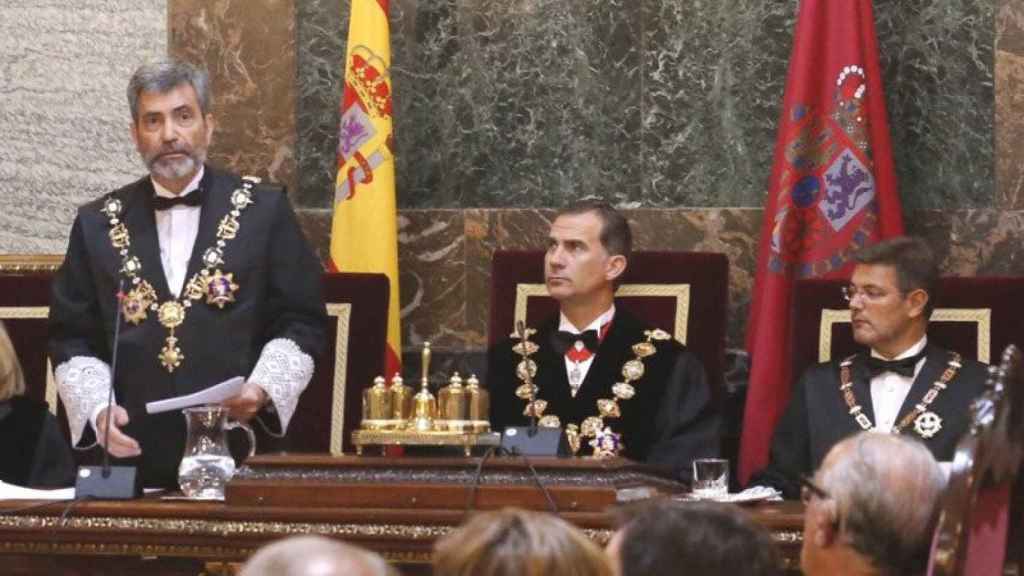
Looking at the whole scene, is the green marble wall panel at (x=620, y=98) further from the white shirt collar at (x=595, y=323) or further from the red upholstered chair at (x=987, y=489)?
the red upholstered chair at (x=987, y=489)

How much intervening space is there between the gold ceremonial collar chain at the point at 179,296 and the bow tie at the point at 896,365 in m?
1.90

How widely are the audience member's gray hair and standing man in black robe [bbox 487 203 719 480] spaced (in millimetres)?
2970

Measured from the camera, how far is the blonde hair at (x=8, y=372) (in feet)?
19.1

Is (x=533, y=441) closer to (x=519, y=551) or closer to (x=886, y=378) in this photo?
(x=886, y=378)

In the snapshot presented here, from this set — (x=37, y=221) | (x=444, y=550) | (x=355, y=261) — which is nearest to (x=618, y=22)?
(x=355, y=261)

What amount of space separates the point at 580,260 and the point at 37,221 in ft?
7.40

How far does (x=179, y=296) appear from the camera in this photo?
5848 millimetres

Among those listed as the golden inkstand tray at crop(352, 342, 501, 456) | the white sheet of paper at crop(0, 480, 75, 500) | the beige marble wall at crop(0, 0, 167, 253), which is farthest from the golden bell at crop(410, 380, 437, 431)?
the beige marble wall at crop(0, 0, 167, 253)

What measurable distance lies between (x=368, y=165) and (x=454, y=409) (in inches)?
91.2

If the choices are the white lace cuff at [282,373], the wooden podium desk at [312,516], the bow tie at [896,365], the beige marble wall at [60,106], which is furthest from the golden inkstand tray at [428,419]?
the beige marble wall at [60,106]

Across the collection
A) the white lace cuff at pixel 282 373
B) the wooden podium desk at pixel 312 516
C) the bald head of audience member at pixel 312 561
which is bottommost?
the wooden podium desk at pixel 312 516

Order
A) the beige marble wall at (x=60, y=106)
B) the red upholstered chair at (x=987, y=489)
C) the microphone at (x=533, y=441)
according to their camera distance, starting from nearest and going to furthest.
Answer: the red upholstered chair at (x=987, y=489) < the microphone at (x=533, y=441) < the beige marble wall at (x=60, y=106)

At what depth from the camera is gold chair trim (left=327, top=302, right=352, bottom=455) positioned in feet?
21.7

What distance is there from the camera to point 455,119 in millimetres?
7625
